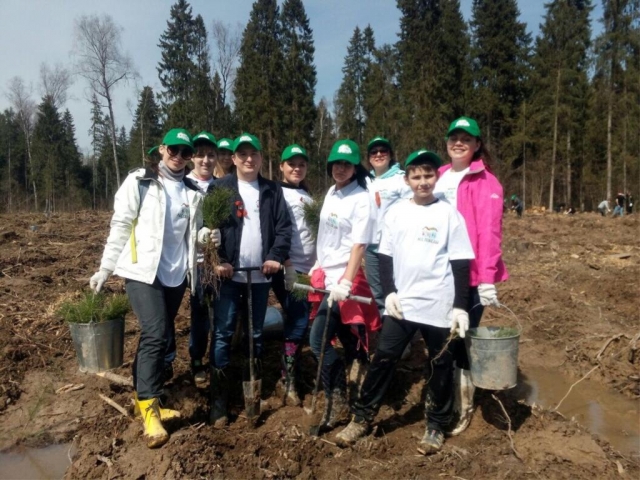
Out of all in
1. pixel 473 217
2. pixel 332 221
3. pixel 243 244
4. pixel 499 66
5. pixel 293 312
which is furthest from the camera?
pixel 499 66

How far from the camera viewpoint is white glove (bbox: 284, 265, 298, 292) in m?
4.06

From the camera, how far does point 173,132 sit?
3.68 meters

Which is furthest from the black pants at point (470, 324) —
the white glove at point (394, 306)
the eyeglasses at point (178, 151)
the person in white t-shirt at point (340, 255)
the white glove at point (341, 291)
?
the eyeglasses at point (178, 151)

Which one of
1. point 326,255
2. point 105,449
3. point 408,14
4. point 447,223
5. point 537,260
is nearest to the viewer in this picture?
point 447,223

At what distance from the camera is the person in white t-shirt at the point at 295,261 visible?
418 centimetres

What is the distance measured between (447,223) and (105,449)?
273 centimetres

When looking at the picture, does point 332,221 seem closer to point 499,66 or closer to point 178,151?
point 178,151

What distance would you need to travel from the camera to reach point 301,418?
3.97 meters

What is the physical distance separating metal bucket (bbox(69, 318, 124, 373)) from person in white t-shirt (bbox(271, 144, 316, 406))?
129 centimetres

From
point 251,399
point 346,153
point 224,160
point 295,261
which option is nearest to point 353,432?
point 251,399

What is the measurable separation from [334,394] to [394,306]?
3.08ft

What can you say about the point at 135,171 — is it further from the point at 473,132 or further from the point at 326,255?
the point at 473,132

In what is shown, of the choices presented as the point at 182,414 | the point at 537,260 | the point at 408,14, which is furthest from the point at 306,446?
the point at 408,14

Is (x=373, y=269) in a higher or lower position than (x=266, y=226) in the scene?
lower
